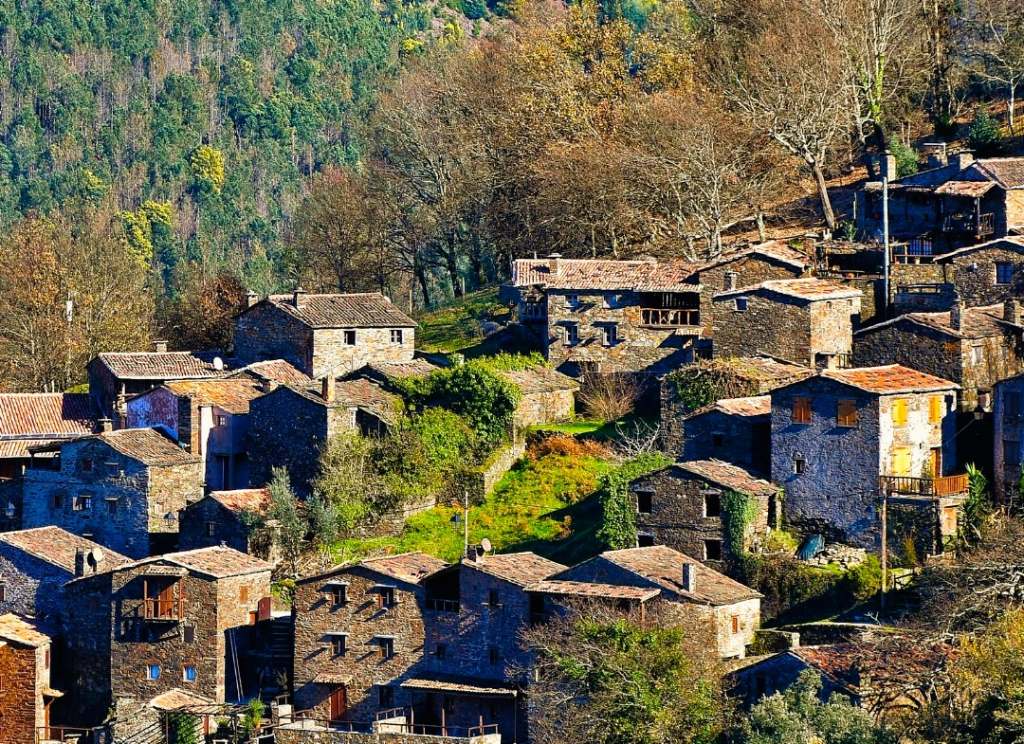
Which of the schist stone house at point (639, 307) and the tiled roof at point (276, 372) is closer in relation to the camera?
the schist stone house at point (639, 307)

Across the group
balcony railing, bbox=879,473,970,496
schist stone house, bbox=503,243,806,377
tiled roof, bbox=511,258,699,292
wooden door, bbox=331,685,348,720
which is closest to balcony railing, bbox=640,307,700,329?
schist stone house, bbox=503,243,806,377

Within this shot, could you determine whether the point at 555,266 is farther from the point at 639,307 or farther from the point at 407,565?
the point at 407,565

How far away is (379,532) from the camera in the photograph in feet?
200

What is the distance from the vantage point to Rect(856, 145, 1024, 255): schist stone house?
6725 cm

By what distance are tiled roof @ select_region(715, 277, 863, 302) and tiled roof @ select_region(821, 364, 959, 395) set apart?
18.3 feet

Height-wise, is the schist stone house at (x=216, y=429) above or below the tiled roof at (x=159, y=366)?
below

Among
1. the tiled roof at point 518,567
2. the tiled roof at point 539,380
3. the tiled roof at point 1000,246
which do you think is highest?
the tiled roof at point 1000,246

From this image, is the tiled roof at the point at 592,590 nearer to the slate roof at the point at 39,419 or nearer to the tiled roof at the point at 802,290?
the tiled roof at the point at 802,290

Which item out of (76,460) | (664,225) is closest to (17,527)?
(76,460)

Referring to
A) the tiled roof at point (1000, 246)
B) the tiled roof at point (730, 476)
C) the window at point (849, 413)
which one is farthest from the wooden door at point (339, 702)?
the tiled roof at point (1000, 246)

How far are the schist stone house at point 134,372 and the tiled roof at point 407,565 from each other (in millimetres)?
14340

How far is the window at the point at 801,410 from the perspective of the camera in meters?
54.2

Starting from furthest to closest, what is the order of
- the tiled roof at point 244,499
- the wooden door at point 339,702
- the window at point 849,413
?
the tiled roof at point 244,499, the wooden door at point 339,702, the window at point 849,413

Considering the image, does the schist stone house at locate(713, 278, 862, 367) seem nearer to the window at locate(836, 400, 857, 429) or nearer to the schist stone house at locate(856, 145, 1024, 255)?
the schist stone house at locate(856, 145, 1024, 255)
